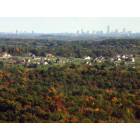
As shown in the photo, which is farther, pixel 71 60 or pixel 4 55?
pixel 4 55

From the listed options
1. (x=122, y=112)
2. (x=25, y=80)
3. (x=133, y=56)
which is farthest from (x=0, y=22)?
(x=133, y=56)

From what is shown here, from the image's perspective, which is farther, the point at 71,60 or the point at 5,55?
the point at 5,55

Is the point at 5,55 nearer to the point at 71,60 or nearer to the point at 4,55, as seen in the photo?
the point at 4,55

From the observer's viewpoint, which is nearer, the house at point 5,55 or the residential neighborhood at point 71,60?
the residential neighborhood at point 71,60

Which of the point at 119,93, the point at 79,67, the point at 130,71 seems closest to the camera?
the point at 119,93

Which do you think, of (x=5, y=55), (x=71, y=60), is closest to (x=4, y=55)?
(x=5, y=55)

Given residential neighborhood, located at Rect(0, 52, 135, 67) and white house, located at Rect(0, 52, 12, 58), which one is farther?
white house, located at Rect(0, 52, 12, 58)

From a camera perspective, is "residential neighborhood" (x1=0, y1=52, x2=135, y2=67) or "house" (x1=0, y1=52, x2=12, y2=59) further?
"house" (x1=0, y1=52, x2=12, y2=59)

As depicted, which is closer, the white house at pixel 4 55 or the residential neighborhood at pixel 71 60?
the residential neighborhood at pixel 71 60
